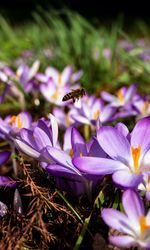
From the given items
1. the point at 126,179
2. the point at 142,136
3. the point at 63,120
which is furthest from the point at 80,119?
the point at 126,179

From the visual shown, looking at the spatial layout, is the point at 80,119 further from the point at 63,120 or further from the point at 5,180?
the point at 5,180

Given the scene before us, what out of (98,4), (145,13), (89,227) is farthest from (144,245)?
(98,4)

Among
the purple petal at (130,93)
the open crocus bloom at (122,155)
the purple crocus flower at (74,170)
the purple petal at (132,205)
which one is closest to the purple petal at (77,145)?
the purple crocus flower at (74,170)

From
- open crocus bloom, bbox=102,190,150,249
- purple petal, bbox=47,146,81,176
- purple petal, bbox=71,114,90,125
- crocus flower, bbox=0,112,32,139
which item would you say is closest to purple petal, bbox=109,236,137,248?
open crocus bloom, bbox=102,190,150,249

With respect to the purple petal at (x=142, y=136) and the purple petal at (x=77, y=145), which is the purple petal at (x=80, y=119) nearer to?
the purple petal at (x=77, y=145)

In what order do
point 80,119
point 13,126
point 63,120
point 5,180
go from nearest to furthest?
1. point 5,180
2. point 13,126
3. point 80,119
4. point 63,120

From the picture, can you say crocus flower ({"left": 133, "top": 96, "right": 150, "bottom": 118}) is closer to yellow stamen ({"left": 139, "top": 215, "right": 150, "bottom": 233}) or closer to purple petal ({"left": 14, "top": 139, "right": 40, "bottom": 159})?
purple petal ({"left": 14, "top": 139, "right": 40, "bottom": 159})
